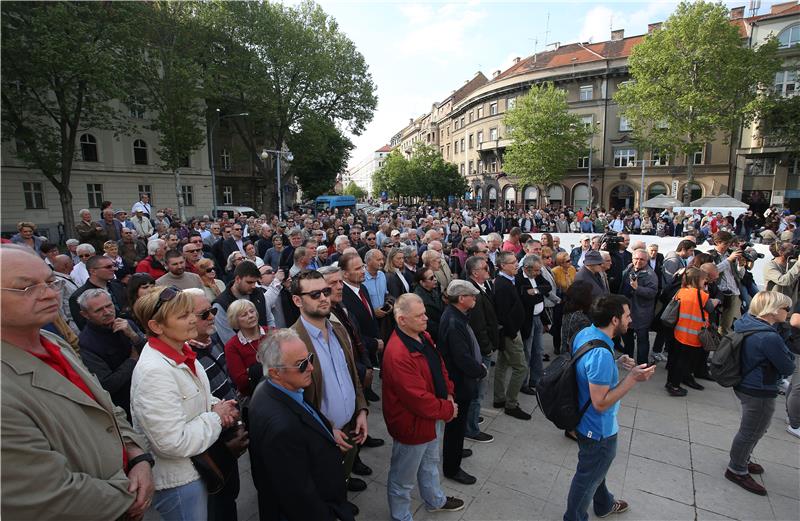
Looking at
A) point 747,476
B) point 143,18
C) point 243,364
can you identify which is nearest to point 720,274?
point 747,476

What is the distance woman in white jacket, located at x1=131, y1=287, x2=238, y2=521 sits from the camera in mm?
2107

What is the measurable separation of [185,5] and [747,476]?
105ft

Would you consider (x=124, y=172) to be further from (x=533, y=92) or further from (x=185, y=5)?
(x=533, y=92)

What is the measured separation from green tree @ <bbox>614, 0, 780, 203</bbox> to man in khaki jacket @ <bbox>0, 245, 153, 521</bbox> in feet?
119

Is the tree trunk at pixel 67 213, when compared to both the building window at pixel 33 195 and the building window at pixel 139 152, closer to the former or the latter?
the building window at pixel 33 195

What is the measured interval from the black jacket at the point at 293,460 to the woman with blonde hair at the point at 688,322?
5067 millimetres

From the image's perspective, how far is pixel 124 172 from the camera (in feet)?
94.9

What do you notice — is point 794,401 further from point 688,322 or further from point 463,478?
point 463,478

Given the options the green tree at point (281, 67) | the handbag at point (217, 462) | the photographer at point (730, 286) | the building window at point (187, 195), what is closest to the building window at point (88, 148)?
the building window at point (187, 195)

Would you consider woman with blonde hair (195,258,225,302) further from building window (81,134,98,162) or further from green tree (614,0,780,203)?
green tree (614,0,780,203)

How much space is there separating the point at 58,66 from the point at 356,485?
73.7 ft

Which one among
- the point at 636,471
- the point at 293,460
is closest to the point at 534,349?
the point at 636,471

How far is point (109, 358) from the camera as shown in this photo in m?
3.07

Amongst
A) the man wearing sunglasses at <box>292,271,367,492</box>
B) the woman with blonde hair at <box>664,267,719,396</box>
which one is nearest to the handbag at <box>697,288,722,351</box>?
the woman with blonde hair at <box>664,267,719,396</box>
